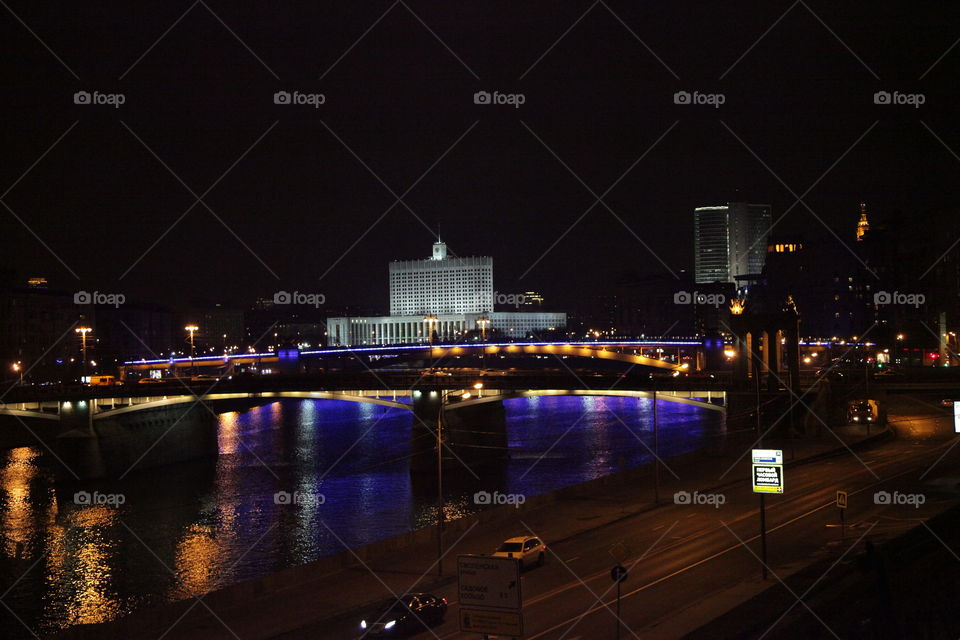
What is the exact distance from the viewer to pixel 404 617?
15.0 meters

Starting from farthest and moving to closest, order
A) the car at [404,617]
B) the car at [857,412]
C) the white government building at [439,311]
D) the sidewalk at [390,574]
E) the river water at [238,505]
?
the white government building at [439,311] → the car at [857,412] → the river water at [238,505] → the sidewalk at [390,574] → the car at [404,617]

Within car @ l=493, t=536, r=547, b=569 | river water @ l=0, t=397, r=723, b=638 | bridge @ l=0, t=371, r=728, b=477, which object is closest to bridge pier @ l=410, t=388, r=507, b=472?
bridge @ l=0, t=371, r=728, b=477

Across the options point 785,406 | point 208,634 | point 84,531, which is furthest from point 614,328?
point 208,634

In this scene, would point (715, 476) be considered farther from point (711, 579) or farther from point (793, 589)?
point (793, 589)

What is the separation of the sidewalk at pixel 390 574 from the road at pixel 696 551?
0.52 metres

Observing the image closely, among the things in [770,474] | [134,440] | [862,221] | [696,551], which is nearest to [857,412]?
[696,551]

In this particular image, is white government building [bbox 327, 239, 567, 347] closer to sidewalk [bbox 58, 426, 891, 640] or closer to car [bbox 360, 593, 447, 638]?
sidewalk [bbox 58, 426, 891, 640]

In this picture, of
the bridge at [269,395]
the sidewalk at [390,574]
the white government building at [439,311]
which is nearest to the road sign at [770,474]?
the sidewalk at [390,574]

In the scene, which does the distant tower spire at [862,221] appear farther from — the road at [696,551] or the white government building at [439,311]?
the road at [696,551]

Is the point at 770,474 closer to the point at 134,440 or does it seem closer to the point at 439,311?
the point at 134,440

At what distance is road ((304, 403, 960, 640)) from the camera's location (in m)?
15.1

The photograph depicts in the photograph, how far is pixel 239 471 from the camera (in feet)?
147

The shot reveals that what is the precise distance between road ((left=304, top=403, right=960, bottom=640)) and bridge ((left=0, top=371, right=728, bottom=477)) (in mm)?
14492

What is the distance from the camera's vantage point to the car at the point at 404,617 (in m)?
14.8
